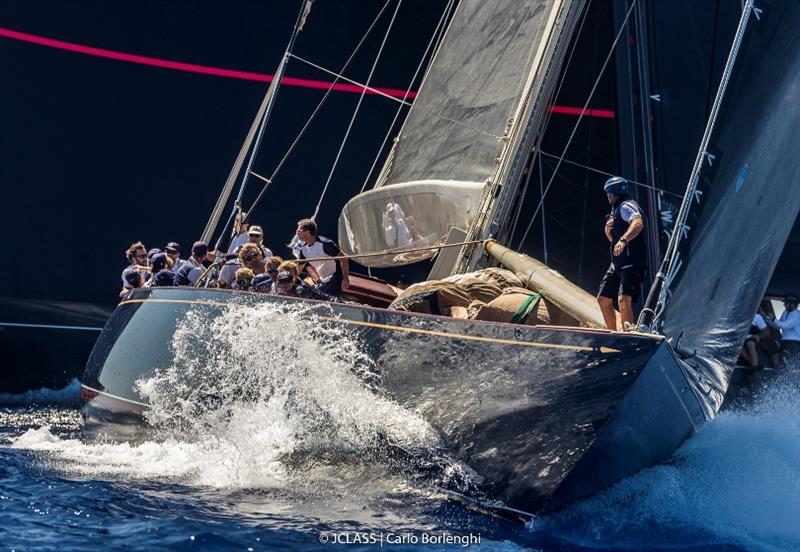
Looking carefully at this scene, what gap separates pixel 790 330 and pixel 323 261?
5.10 m

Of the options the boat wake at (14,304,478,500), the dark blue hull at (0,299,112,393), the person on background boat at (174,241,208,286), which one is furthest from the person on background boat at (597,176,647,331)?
the dark blue hull at (0,299,112,393)

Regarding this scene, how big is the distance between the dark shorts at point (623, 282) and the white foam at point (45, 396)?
20.0 feet

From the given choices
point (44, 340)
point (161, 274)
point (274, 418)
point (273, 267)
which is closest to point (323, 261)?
point (273, 267)

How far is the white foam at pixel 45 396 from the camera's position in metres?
9.70

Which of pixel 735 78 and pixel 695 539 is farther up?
pixel 735 78

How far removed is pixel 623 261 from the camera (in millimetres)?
4902

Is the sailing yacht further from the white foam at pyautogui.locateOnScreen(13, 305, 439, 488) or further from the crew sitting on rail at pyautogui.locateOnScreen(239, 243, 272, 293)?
the crew sitting on rail at pyautogui.locateOnScreen(239, 243, 272, 293)

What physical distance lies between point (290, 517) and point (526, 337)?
3.73ft

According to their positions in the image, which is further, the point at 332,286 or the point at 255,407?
the point at 332,286

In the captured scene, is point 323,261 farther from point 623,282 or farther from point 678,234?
point 678,234

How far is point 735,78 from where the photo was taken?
17.0ft

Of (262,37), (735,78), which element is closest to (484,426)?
(735,78)

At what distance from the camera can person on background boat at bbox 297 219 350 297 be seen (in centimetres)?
642

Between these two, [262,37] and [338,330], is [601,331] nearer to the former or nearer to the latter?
[338,330]
